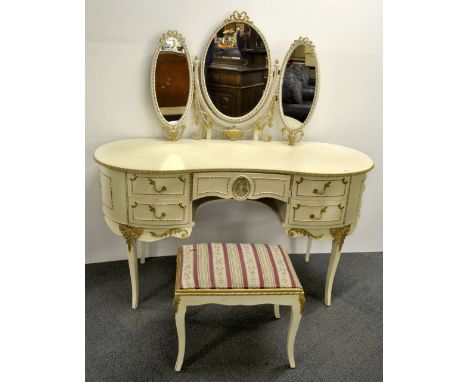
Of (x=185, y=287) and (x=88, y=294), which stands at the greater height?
(x=185, y=287)

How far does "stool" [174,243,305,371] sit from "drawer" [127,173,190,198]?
1.05 feet

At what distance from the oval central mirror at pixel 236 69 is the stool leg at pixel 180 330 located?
1169 millimetres

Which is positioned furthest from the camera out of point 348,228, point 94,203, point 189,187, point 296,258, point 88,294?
point 296,258

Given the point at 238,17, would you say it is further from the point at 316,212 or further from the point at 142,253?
the point at 142,253

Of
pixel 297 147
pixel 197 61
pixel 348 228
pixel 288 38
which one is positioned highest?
pixel 288 38

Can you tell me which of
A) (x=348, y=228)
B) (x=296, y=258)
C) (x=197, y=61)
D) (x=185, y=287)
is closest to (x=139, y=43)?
(x=197, y=61)

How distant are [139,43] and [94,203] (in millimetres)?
1013

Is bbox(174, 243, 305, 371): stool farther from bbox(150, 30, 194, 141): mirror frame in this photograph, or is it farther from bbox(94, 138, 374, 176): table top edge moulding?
bbox(150, 30, 194, 141): mirror frame

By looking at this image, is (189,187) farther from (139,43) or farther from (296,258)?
(296,258)

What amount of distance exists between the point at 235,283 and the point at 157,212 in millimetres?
550

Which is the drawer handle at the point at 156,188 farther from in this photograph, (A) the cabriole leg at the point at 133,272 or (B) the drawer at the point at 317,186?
(B) the drawer at the point at 317,186

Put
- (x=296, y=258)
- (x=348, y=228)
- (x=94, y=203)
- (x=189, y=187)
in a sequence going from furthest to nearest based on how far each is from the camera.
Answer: (x=296, y=258) < (x=94, y=203) < (x=348, y=228) < (x=189, y=187)

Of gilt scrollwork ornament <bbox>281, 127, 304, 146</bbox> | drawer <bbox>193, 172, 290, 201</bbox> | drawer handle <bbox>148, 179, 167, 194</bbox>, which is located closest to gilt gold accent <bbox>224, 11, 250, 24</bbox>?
gilt scrollwork ornament <bbox>281, 127, 304, 146</bbox>

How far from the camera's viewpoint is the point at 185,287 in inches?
67.6
